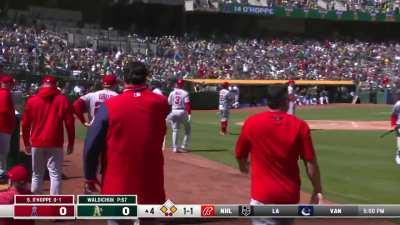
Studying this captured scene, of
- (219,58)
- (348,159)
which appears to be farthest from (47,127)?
(219,58)

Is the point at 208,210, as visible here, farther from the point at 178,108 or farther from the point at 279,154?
the point at 178,108

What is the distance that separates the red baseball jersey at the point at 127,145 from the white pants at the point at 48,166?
3.82 metres

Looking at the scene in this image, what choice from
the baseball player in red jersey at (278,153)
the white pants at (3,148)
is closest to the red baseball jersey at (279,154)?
the baseball player in red jersey at (278,153)

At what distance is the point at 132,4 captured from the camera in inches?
1967

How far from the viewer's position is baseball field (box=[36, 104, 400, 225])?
1121 centimetres

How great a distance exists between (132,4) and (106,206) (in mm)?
45368

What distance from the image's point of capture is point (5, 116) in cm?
1088

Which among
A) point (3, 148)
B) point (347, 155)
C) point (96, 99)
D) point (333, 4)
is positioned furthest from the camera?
point (333, 4)

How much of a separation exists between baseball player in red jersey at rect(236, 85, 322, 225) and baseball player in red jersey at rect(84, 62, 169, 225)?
841mm

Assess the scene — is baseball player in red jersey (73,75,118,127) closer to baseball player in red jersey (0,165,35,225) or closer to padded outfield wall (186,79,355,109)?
baseball player in red jersey (0,165,35,225)

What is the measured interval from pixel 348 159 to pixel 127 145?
11800 mm

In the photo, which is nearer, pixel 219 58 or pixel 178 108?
pixel 178 108

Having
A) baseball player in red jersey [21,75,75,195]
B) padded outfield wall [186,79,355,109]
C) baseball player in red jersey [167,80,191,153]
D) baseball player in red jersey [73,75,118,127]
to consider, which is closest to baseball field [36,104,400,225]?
baseball player in red jersey [167,80,191,153]

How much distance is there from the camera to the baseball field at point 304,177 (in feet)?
36.8
